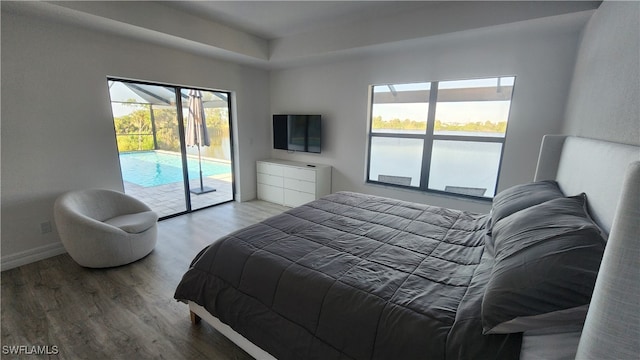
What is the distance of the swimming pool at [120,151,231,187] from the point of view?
12.2 feet

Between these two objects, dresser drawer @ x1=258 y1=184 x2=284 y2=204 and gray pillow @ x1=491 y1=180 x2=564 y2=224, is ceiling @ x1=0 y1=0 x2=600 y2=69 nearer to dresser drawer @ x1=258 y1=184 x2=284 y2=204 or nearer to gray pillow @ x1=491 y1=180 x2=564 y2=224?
gray pillow @ x1=491 y1=180 x2=564 y2=224

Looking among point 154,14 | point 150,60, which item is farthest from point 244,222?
point 154,14

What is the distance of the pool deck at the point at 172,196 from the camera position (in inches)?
167

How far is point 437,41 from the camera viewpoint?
124 inches

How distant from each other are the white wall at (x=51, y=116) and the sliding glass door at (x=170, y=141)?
250 mm

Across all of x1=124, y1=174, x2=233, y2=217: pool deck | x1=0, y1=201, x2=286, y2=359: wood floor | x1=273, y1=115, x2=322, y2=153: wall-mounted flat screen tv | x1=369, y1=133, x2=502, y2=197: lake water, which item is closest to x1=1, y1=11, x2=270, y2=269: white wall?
x1=0, y1=201, x2=286, y2=359: wood floor

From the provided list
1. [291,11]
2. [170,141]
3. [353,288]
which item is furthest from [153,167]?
[353,288]

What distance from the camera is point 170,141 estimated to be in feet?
13.3

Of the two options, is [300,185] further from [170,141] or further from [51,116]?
[51,116]

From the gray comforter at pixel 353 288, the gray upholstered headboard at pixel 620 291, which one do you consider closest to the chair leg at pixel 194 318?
the gray comforter at pixel 353 288

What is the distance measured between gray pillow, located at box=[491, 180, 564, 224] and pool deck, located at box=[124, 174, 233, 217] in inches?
168

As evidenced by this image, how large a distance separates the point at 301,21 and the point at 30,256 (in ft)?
13.5

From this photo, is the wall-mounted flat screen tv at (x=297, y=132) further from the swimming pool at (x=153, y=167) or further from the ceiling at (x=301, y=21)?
the swimming pool at (x=153, y=167)

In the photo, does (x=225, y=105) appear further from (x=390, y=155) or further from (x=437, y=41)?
(x=437, y=41)
